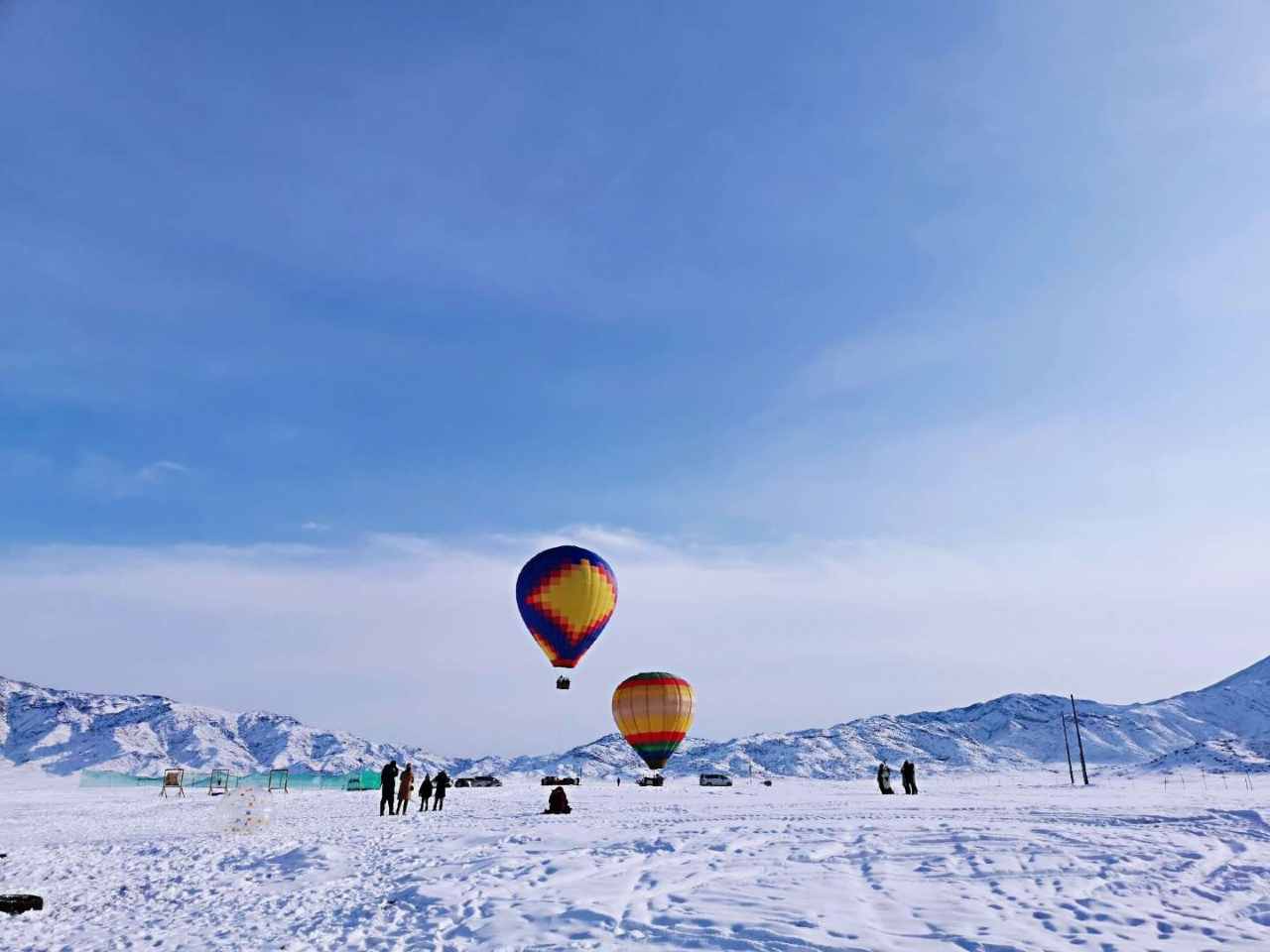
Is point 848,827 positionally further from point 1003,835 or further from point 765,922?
point 765,922

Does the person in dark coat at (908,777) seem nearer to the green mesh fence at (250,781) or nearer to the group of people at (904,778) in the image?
the group of people at (904,778)

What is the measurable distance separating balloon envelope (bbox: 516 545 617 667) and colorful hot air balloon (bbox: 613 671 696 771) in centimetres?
1128

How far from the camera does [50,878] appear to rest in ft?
49.4

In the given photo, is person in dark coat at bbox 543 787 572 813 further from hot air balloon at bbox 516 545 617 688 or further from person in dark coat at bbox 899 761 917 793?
hot air balloon at bbox 516 545 617 688

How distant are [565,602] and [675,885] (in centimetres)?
2950

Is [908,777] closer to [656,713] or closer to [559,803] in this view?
[559,803]

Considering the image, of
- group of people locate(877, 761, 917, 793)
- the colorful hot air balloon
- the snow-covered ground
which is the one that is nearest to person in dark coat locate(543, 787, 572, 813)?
the snow-covered ground

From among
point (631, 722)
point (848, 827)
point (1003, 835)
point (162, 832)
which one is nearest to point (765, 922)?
point (1003, 835)

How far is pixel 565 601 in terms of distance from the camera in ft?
135

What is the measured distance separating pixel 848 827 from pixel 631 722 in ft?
118

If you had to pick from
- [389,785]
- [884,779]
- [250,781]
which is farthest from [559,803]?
[250,781]

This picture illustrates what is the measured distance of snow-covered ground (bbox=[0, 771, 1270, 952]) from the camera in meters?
9.55

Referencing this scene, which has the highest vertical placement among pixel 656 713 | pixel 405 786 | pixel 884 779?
pixel 656 713

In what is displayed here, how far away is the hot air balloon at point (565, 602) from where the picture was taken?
136ft
